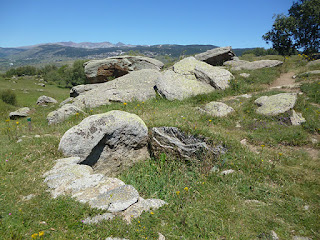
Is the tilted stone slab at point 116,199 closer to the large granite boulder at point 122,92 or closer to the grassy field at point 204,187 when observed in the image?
the grassy field at point 204,187

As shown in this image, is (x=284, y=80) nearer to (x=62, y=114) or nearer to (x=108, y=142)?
(x=108, y=142)

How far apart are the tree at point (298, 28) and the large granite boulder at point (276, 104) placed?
1194 inches

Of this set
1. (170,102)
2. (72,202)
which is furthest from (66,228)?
(170,102)

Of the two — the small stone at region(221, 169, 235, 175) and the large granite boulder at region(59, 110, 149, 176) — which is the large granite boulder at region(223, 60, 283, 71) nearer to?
the large granite boulder at region(59, 110, 149, 176)

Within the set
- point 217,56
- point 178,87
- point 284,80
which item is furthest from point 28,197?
point 217,56

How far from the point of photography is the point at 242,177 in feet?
22.0

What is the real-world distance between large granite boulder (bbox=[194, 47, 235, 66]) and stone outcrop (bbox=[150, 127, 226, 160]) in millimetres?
15167

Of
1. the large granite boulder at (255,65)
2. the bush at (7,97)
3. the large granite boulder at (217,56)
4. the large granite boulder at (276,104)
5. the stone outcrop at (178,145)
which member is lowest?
the bush at (7,97)

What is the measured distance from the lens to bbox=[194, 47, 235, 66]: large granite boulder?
22227 mm

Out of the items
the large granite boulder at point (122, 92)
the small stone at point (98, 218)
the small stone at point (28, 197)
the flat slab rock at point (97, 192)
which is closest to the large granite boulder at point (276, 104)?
the large granite boulder at point (122, 92)

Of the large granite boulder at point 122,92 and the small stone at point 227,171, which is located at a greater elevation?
the large granite boulder at point 122,92

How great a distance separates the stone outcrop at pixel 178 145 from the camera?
8.07 m

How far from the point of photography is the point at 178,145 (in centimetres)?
855

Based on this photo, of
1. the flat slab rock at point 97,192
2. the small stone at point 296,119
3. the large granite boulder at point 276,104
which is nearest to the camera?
the flat slab rock at point 97,192
